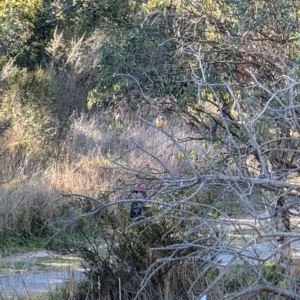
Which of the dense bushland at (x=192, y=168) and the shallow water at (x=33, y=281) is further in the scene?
the shallow water at (x=33, y=281)

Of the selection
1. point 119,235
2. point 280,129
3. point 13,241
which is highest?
point 280,129

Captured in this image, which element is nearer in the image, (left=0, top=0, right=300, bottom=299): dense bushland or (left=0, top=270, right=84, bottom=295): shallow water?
(left=0, top=0, right=300, bottom=299): dense bushland

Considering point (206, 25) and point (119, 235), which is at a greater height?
point (206, 25)

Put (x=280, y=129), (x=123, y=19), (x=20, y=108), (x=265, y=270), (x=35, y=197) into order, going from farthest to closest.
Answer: (x=20, y=108)
(x=35, y=197)
(x=123, y=19)
(x=265, y=270)
(x=280, y=129)

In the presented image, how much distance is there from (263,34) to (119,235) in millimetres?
2528

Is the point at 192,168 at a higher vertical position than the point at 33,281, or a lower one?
higher

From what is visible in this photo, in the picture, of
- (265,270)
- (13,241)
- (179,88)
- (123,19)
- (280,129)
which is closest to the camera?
(280,129)

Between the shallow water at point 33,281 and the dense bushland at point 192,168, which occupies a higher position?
the dense bushland at point 192,168

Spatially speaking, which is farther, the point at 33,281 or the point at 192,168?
the point at 33,281

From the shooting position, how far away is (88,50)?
16688 millimetres

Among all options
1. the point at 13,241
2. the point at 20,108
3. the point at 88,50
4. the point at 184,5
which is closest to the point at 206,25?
the point at 184,5

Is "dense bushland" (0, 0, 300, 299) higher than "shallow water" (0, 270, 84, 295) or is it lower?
higher

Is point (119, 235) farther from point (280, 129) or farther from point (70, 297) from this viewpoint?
point (280, 129)

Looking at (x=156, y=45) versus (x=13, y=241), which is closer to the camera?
(x=156, y=45)
